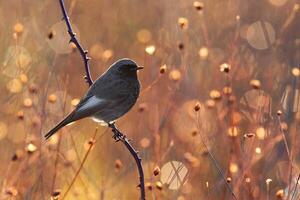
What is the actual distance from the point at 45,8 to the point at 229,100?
13.3 feet

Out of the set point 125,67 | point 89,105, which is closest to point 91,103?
point 89,105

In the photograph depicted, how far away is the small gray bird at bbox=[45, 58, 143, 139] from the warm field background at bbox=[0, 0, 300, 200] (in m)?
0.15

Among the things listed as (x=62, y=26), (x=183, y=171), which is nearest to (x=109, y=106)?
(x=183, y=171)

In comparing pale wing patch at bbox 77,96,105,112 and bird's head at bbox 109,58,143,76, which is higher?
bird's head at bbox 109,58,143,76

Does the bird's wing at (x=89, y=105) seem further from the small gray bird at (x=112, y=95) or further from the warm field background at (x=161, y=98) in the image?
the warm field background at (x=161, y=98)

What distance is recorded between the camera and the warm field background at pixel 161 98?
394 cm

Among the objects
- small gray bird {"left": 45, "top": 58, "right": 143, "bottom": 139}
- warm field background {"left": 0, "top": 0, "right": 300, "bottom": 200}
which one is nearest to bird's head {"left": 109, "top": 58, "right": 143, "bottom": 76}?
small gray bird {"left": 45, "top": 58, "right": 143, "bottom": 139}

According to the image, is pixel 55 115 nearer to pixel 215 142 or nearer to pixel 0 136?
pixel 0 136

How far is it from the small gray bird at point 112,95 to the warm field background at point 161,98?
15 cm

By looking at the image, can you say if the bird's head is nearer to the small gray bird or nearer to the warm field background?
the small gray bird

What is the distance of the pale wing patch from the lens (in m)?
3.80

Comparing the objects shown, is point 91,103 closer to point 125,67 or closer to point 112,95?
point 112,95

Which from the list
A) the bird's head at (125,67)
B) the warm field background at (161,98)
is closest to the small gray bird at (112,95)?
the bird's head at (125,67)

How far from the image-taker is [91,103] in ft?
12.7
